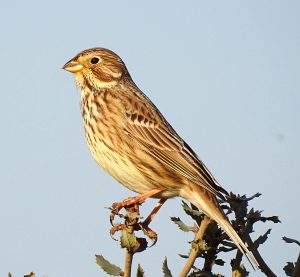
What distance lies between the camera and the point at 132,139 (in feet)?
23.3

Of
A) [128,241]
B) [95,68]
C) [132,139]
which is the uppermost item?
[95,68]

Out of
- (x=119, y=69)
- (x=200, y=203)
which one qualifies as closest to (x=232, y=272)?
(x=200, y=203)

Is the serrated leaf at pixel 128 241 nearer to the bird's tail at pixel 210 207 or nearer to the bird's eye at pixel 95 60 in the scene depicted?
the bird's tail at pixel 210 207

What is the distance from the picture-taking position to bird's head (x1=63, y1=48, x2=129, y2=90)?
768cm

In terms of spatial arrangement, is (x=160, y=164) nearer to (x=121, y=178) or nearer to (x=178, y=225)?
(x=121, y=178)

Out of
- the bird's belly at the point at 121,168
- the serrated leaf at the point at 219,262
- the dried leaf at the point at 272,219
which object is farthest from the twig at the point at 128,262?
the bird's belly at the point at 121,168

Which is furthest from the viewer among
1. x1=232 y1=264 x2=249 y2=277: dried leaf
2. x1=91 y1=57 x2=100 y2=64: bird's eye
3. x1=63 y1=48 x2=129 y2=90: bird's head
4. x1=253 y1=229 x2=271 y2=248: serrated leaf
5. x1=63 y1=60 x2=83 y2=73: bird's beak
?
x1=91 y1=57 x2=100 y2=64: bird's eye

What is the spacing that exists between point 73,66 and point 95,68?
13.3 inches

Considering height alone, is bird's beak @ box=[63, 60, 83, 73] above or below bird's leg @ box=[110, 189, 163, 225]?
above

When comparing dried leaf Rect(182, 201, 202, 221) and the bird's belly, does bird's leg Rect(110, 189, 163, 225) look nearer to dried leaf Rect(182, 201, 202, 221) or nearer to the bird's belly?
the bird's belly

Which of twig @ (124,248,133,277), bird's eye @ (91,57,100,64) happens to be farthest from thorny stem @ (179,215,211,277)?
bird's eye @ (91,57,100,64)

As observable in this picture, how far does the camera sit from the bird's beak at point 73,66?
24.7 ft

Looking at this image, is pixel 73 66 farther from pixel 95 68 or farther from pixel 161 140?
pixel 161 140

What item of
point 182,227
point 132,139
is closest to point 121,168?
point 132,139
